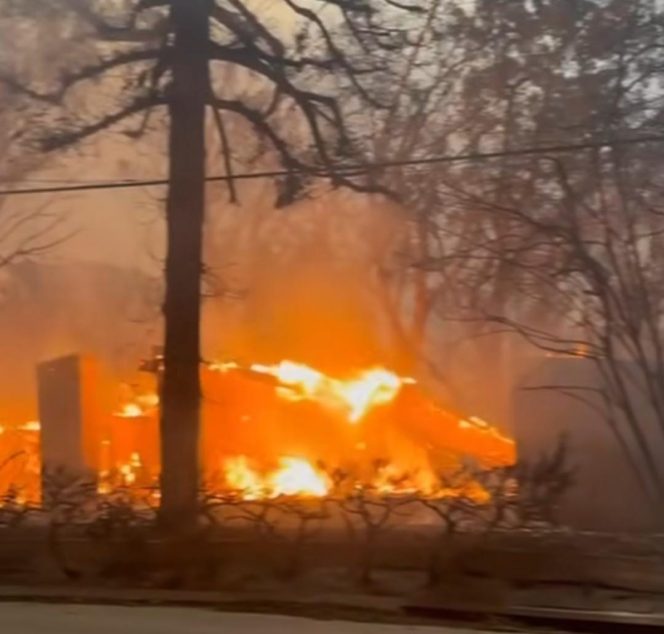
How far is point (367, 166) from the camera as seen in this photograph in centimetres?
1061

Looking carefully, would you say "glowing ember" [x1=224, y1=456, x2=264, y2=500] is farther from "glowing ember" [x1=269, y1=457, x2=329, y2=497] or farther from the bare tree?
the bare tree

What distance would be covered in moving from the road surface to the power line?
145 inches

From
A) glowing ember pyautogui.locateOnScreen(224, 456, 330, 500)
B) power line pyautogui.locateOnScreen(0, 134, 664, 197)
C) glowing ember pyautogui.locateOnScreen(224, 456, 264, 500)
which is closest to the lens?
power line pyautogui.locateOnScreen(0, 134, 664, 197)

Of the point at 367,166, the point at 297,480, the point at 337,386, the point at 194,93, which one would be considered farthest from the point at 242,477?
the point at 194,93

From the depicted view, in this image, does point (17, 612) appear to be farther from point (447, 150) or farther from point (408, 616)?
point (447, 150)

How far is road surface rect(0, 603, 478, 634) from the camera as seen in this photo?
8.31m

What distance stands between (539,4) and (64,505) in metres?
5.57

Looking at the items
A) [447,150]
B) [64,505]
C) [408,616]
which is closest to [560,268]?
[447,150]

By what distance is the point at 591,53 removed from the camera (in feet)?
33.7

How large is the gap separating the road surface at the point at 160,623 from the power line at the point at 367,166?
369 cm

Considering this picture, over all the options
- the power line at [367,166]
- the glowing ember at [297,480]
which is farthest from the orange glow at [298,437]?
the power line at [367,166]

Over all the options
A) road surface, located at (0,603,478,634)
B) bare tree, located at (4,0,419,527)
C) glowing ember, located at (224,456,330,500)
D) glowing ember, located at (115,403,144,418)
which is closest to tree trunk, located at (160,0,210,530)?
bare tree, located at (4,0,419,527)

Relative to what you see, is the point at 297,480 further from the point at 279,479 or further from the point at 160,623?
the point at 160,623

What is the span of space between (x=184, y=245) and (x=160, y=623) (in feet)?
11.4
